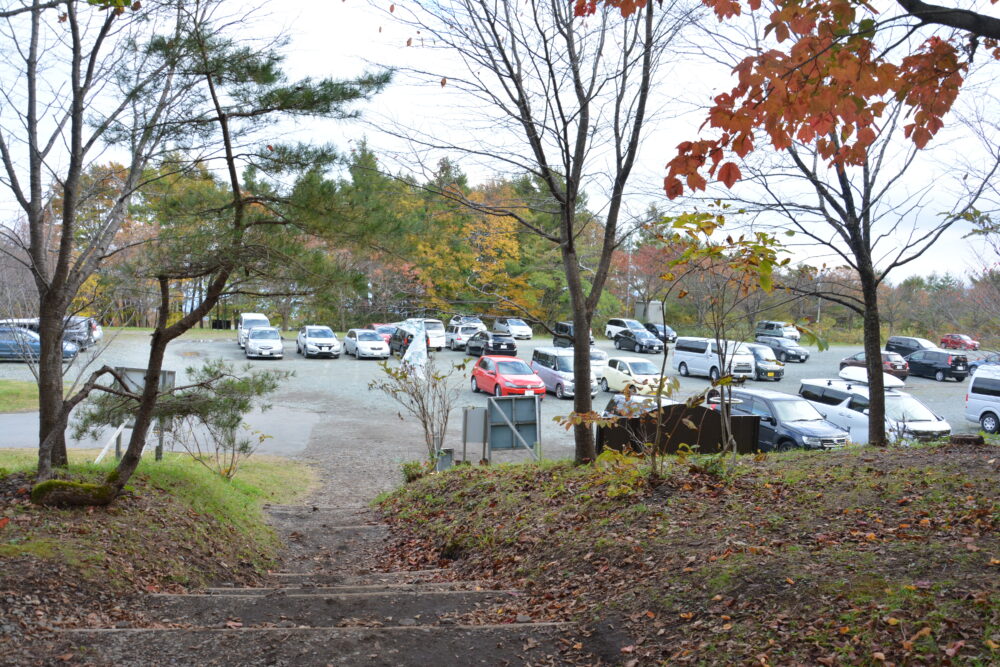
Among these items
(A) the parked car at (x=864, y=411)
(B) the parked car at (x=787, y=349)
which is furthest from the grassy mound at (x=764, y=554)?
(B) the parked car at (x=787, y=349)

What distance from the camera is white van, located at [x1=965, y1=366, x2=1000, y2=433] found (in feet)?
56.9

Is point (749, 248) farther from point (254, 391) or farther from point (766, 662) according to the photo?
point (254, 391)

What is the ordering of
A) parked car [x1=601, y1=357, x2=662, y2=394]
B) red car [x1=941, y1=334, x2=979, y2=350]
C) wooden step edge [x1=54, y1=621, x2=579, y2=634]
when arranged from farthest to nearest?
red car [x1=941, y1=334, x2=979, y2=350], parked car [x1=601, y1=357, x2=662, y2=394], wooden step edge [x1=54, y1=621, x2=579, y2=634]

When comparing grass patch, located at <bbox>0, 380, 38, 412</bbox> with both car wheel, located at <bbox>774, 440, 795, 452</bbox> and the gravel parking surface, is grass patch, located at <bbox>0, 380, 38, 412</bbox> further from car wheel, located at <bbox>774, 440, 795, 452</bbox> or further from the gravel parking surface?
car wheel, located at <bbox>774, 440, 795, 452</bbox>

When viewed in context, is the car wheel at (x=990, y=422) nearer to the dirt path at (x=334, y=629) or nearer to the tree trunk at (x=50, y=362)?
the dirt path at (x=334, y=629)

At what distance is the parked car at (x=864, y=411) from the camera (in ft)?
47.9

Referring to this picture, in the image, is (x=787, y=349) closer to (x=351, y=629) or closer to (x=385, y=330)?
(x=385, y=330)

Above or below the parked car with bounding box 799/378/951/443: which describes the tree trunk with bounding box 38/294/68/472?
above

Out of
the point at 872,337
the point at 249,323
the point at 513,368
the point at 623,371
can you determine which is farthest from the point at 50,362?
the point at 249,323

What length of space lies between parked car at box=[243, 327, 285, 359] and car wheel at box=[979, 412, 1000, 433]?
24188mm

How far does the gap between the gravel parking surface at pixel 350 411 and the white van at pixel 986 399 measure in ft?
2.72

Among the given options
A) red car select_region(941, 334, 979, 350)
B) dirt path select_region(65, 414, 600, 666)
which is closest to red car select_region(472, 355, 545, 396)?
dirt path select_region(65, 414, 600, 666)

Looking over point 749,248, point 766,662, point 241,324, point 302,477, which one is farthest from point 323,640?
point 241,324

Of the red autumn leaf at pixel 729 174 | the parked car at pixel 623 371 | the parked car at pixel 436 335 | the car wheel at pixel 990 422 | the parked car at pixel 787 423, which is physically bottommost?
the car wheel at pixel 990 422
